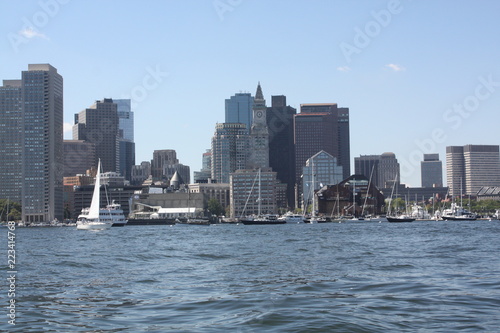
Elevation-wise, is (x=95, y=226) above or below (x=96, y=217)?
below

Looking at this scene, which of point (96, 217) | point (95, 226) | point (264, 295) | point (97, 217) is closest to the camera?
point (264, 295)

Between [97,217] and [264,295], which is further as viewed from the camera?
[97,217]

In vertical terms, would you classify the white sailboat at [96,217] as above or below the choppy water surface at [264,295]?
above

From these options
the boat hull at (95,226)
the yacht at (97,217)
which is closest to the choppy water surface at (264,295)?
the boat hull at (95,226)

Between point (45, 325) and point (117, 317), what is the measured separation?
8.66ft

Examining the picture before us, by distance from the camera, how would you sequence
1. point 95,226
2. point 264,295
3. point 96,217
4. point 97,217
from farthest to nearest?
point 96,217 < point 97,217 < point 95,226 < point 264,295

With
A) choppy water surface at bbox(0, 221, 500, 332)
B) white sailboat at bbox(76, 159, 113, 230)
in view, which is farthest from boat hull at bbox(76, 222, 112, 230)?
choppy water surface at bbox(0, 221, 500, 332)

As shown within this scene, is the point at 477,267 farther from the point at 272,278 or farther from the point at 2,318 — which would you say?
the point at 2,318

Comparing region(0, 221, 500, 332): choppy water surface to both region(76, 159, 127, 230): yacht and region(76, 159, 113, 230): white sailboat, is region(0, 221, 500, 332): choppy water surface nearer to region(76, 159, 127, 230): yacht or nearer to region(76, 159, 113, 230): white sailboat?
region(76, 159, 113, 230): white sailboat

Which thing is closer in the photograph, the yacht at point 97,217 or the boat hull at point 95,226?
the boat hull at point 95,226

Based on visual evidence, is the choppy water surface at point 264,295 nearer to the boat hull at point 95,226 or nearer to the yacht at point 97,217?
the boat hull at point 95,226

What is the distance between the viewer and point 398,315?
2584 cm

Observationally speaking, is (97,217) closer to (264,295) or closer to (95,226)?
(95,226)

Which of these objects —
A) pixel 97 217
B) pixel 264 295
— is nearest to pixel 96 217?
pixel 97 217
